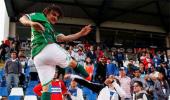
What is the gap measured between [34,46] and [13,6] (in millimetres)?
17666

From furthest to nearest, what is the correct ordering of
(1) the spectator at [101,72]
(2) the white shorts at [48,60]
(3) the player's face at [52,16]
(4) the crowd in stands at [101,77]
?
(1) the spectator at [101,72] < (4) the crowd in stands at [101,77] < (3) the player's face at [52,16] < (2) the white shorts at [48,60]

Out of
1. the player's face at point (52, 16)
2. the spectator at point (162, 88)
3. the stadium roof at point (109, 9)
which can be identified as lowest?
the spectator at point (162, 88)

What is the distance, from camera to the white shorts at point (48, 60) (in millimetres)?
4250

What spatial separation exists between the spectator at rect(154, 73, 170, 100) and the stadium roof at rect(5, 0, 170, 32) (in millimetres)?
11438

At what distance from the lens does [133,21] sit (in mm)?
24703

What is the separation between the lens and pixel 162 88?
1055cm

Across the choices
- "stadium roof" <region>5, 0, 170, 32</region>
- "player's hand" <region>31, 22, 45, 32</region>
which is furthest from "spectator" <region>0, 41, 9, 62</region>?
"player's hand" <region>31, 22, 45, 32</region>

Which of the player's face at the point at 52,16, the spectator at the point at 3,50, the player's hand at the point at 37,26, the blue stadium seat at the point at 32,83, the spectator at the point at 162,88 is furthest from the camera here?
the spectator at the point at 3,50

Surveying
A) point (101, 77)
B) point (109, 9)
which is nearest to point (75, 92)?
point (101, 77)

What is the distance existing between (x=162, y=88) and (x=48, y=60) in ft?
22.7

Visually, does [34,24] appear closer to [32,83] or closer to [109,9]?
[32,83]

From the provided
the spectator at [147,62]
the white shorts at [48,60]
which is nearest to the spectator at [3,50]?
the spectator at [147,62]

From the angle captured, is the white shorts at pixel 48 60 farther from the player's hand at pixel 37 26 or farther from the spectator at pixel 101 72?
the spectator at pixel 101 72

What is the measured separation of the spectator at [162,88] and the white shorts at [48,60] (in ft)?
21.2
